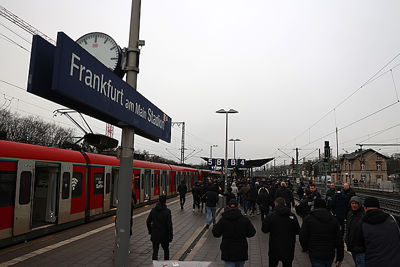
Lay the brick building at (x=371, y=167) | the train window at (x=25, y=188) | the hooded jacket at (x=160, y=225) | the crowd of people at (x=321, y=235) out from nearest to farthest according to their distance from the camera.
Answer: the crowd of people at (x=321, y=235) → the hooded jacket at (x=160, y=225) → the train window at (x=25, y=188) → the brick building at (x=371, y=167)

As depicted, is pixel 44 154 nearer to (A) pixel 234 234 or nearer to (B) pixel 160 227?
(B) pixel 160 227

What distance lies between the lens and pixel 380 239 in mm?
3605

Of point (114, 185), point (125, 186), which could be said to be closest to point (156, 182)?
point (114, 185)

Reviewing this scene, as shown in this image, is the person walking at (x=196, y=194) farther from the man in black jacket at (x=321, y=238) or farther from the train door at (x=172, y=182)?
the man in black jacket at (x=321, y=238)

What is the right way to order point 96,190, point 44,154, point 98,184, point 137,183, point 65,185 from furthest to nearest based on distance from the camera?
1. point 137,183
2. point 98,184
3. point 96,190
4. point 65,185
5. point 44,154

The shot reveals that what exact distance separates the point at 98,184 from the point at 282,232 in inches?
331

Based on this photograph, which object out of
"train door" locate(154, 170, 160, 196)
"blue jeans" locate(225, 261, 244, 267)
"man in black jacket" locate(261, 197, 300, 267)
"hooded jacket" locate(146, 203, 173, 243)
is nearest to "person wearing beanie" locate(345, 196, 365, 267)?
"man in black jacket" locate(261, 197, 300, 267)

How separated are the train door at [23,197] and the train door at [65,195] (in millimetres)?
1316

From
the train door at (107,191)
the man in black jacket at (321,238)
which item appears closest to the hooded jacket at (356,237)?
the man in black jacket at (321,238)

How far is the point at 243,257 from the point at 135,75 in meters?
2.91

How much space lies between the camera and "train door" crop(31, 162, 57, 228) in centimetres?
880

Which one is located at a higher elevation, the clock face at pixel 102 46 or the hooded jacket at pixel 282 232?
the clock face at pixel 102 46

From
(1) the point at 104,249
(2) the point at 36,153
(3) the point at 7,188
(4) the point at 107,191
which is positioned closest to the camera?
(3) the point at 7,188

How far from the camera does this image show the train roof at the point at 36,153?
7185 mm
